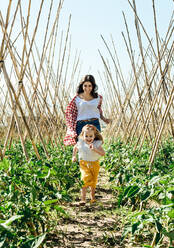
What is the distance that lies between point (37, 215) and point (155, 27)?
2.07m

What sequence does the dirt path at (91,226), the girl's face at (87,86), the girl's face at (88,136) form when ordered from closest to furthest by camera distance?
the dirt path at (91,226)
the girl's face at (88,136)
the girl's face at (87,86)

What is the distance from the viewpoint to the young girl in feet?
8.68

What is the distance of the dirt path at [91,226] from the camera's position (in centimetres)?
177

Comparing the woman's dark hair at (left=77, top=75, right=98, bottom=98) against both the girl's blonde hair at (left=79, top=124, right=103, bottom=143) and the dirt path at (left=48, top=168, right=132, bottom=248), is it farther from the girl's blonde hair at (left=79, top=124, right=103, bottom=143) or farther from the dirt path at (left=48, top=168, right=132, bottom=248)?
the dirt path at (left=48, top=168, right=132, bottom=248)

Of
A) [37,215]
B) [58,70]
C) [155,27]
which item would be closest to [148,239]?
[37,215]

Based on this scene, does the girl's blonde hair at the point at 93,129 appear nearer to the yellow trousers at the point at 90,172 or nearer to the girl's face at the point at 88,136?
the girl's face at the point at 88,136

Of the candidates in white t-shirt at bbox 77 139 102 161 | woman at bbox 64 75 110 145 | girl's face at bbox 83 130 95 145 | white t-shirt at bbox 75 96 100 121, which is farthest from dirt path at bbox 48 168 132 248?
white t-shirt at bbox 75 96 100 121

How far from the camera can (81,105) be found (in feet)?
9.91

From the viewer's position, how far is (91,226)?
2066 mm

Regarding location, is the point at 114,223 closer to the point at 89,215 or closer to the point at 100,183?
the point at 89,215

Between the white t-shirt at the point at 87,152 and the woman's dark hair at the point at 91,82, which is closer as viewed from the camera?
the white t-shirt at the point at 87,152

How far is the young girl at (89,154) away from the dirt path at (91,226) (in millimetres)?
191

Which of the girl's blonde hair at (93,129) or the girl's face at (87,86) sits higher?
the girl's face at (87,86)

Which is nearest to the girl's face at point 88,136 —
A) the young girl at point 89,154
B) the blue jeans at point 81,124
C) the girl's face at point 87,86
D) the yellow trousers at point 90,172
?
the young girl at point 89,154
